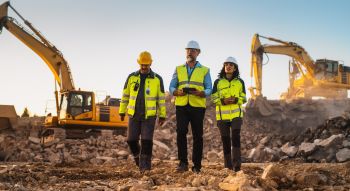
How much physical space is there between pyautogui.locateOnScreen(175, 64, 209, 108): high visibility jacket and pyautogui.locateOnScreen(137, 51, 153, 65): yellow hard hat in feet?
1.61

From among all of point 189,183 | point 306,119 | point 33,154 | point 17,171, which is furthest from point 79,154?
point 306,119

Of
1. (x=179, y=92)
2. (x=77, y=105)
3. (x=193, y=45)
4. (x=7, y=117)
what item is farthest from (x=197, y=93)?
(x=7, y=117)

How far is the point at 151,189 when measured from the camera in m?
4.20

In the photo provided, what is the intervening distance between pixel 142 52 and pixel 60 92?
388 inches

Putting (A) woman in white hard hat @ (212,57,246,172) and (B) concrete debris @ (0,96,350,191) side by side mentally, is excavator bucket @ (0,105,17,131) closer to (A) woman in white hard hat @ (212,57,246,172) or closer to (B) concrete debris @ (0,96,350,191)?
(B) concrete debris @ (0,96,350,191)

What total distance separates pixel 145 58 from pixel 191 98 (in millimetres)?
917

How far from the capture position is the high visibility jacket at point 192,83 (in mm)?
5836

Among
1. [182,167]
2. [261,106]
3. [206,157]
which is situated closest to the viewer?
[182,167]

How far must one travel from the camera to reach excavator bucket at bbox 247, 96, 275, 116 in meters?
24.1

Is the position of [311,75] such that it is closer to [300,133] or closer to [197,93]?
[300,133]

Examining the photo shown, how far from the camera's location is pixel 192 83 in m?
5.89

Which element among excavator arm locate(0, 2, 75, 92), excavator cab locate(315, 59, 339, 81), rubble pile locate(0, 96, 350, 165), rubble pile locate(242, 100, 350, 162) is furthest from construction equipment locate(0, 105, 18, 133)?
excavator cab locate(315, 59, 339, 81)

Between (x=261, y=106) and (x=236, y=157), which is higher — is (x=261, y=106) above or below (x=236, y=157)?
above

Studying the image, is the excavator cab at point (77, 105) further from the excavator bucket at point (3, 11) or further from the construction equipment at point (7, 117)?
the excavator bucket at point (3, 11)
